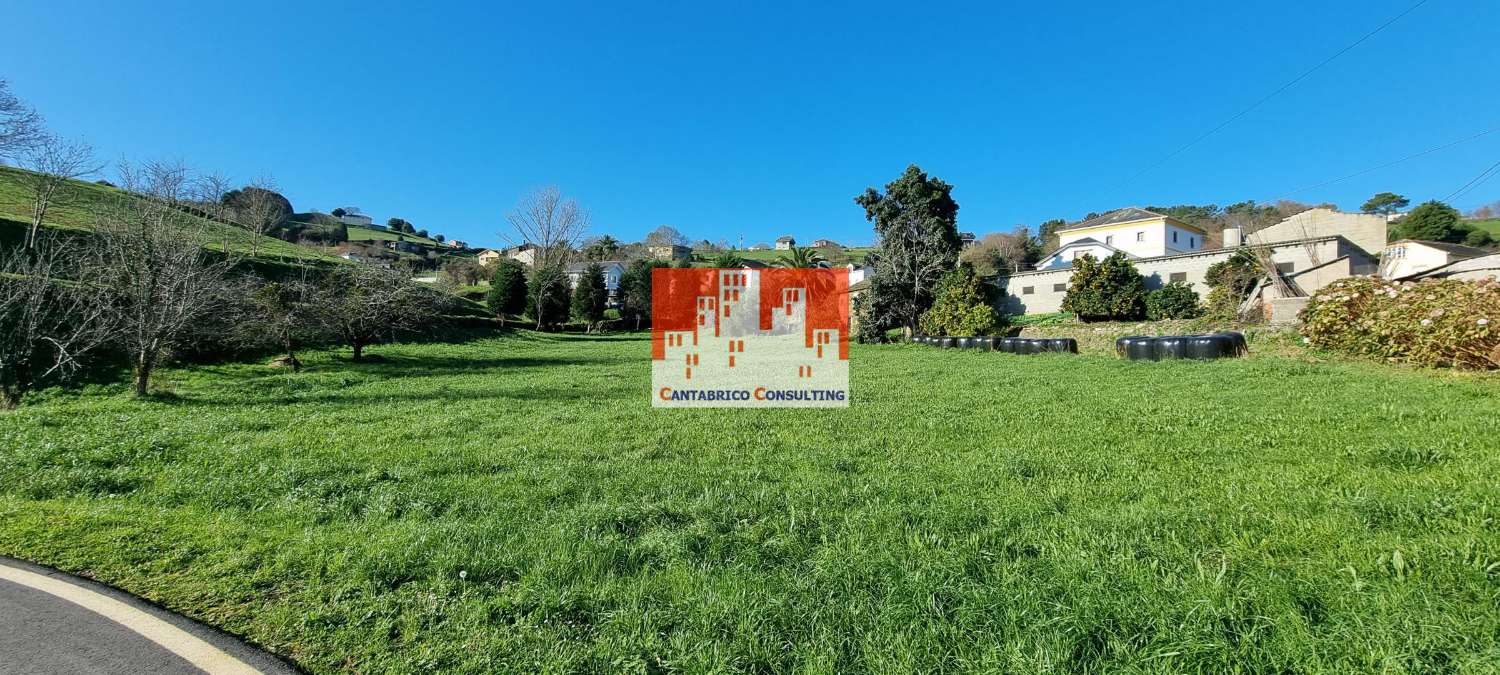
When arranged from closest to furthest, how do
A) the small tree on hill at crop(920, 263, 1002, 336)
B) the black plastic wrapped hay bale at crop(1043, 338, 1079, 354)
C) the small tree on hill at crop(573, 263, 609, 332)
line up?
the black plastic wrapped hay bale at crop(1043, 338, 1079, 354), the small tree on hill at crop(920, 263, 1002, 336), the small tree on hill at crop(573, 263, 609, 332)

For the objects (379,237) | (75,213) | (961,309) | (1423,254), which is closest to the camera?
(961,309)

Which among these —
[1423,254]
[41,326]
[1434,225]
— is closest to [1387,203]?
[1434,225]

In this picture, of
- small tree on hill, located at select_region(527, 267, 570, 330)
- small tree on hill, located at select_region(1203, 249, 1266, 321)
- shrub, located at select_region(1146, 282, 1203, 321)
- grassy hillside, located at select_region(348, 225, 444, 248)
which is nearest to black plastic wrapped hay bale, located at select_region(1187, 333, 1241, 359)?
small tree on hill, located at select_region(1203, 249, 1266, 321)

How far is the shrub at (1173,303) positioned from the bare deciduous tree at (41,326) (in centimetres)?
2741

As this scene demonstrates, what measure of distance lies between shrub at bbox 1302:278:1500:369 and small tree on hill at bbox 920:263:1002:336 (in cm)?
1000

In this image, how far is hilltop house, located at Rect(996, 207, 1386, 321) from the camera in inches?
713

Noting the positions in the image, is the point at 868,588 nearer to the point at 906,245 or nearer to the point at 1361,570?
the point at 1361,570

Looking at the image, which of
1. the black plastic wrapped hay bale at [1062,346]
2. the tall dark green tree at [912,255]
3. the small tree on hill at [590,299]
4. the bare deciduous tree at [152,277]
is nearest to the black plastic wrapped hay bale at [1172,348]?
the black plastic wrapped hay bale at [1062,346]

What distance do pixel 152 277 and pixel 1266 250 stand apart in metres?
30.3

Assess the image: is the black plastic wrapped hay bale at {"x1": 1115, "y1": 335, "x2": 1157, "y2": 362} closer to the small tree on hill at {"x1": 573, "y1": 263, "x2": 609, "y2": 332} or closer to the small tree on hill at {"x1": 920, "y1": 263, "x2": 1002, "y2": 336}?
the small tree on hill at {"x1": 920, "y1": 263, "x2": 1002, "y2": 336}

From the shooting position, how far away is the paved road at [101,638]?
6.70 ft

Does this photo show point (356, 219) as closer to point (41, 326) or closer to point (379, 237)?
point (379, 237)

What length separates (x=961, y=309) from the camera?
70.9 feet

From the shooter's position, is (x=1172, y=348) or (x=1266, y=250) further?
(x=1266, y=250)
